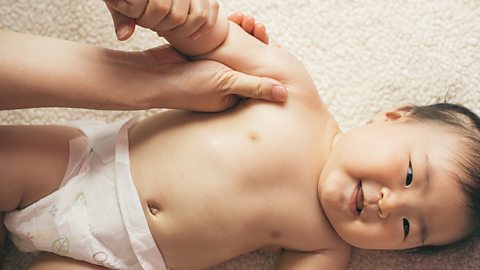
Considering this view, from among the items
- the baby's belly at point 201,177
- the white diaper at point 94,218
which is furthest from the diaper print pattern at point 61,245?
the baby's belly at point 201,177

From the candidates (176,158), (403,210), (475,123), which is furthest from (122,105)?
(475,123)

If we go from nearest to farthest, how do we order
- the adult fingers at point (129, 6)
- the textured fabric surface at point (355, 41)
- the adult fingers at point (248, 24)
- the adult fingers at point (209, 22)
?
the adult fingers at point (129, 6), the adult fingers at point (209, 22), the adult fingers at point (248, 24), the textured fabric surface at point (355, 41)

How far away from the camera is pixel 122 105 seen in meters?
0.98

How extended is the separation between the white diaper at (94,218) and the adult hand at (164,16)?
25 cm

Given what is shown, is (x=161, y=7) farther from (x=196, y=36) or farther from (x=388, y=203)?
(x=388, y=203)

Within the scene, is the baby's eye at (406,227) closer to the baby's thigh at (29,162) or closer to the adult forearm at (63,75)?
the adult forearm at (63,75)

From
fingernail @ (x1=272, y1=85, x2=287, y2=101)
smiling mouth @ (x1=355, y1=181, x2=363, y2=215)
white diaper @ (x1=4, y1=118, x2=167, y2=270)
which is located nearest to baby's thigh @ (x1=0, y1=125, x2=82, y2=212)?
white diaper @ (x1=4, y1=118, x2=167, y2=270)

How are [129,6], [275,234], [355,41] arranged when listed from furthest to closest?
[355,41] < [275,234] < [129,6]

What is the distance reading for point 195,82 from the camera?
3.22 feet

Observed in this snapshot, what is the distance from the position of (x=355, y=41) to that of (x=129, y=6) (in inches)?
25.4

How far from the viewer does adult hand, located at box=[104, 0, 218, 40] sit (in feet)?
2.75

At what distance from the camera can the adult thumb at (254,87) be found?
0.99m

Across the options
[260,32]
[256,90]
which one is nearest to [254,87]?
[256,90]

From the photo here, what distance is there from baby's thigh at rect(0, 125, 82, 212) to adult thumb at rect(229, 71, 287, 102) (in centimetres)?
32
